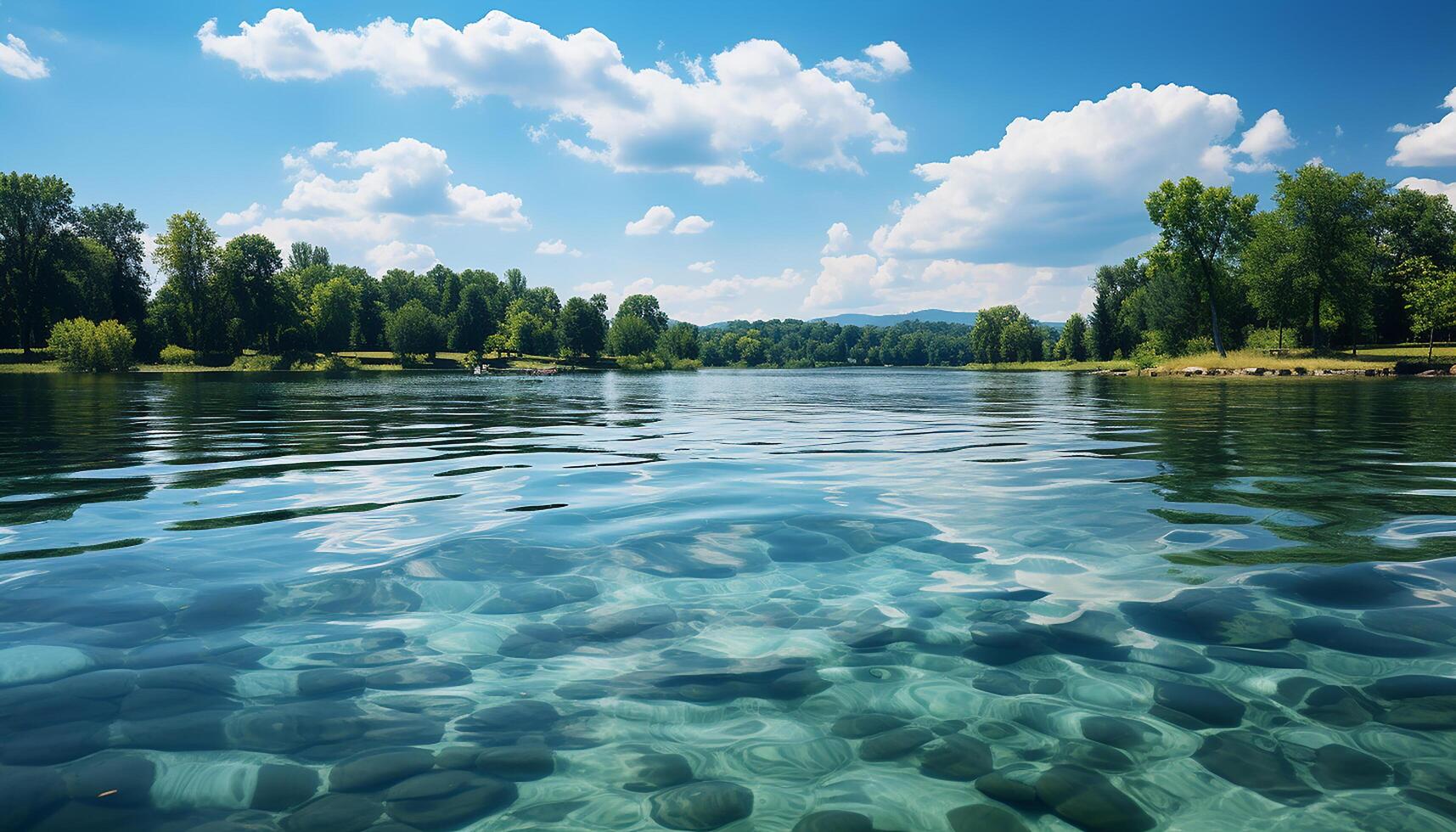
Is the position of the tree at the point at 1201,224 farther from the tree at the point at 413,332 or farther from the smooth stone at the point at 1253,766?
the tree at the point at 413,332

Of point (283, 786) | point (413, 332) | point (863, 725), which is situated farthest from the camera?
point (413, 332)

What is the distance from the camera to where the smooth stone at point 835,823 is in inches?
112

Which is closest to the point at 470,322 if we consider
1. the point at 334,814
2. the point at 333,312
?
the point at 333,312

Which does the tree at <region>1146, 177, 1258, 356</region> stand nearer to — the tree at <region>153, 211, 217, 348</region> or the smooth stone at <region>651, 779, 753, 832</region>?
the smooth stone at <region>651, 779, 753, 832</region>

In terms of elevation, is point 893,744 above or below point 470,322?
below

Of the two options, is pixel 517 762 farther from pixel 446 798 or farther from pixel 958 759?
pixel 958 759

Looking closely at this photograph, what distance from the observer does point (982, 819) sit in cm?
286

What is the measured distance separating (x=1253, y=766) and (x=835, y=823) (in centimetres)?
197

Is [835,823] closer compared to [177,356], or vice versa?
[835,823]

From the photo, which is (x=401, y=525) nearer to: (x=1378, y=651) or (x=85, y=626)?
(x=85, y=626)

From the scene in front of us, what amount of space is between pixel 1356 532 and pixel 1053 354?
187 meters

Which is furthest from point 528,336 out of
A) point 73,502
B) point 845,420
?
point 73,502

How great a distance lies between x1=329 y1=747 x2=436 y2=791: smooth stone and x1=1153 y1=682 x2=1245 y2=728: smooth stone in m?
3.65

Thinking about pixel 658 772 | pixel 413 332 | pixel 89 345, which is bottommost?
pixel 658 772
